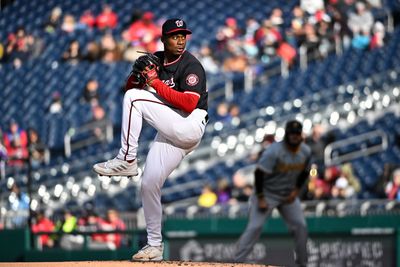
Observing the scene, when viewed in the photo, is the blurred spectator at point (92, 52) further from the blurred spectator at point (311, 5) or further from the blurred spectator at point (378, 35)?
the blurred spectator at point (378, 35)

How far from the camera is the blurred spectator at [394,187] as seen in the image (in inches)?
480

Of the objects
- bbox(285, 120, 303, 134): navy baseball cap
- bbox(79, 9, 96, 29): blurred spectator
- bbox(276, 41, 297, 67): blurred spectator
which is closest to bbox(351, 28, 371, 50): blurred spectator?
bbox(276, 41, 297, 67): blurred spectator

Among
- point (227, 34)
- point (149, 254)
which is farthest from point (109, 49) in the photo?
point (149, 254)

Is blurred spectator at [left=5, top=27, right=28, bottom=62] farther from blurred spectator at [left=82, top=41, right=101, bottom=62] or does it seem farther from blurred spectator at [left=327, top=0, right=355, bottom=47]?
blurred spectator at [left=327, top=0, right=355, bottom=47]

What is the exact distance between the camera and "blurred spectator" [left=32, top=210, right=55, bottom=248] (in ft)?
31.2

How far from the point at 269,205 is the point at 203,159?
4.98 m

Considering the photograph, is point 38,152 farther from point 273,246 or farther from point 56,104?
point 273,246

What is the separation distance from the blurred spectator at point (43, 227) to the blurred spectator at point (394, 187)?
455 centimetres

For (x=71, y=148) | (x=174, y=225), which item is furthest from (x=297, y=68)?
(x=174, y=225)

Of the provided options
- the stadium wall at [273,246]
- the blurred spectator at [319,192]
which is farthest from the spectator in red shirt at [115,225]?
the blurred spectator at [319,192]

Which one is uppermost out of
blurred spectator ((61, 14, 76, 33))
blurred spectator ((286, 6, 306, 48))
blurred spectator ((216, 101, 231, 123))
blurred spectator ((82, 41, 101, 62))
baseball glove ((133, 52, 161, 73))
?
blurred spectator ((61, 14, 76, 33))

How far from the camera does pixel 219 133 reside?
13664mm

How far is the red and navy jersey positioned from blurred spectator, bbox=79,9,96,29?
35.1 feet

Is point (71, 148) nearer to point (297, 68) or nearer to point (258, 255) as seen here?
point (297, 68)
